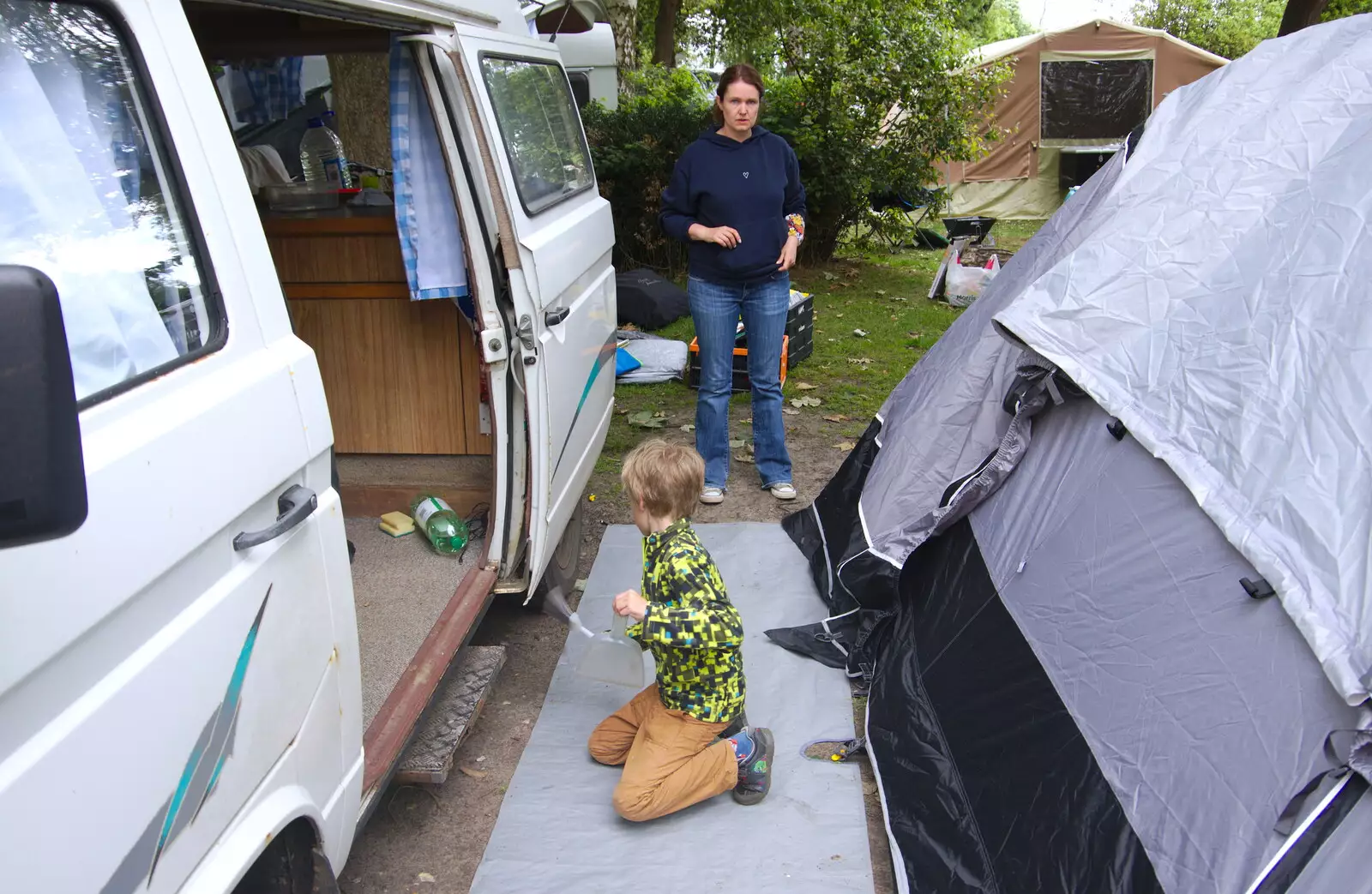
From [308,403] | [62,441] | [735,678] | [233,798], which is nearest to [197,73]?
[308,403]

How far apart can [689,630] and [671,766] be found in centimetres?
47

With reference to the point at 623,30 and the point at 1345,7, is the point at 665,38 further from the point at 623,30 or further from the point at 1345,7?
the point at 1345,7

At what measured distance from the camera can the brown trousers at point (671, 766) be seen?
9.95 feet

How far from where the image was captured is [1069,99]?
1423 cm

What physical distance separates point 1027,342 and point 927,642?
992mm

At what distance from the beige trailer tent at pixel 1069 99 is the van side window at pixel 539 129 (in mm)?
10233

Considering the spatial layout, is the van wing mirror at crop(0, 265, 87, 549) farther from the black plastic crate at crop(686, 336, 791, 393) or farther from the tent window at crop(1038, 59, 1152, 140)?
the tent window at crop(1038, 59, 1152, 140)

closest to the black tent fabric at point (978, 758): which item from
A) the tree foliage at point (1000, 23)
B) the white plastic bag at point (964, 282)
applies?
the white plastic bag at point (964, 282)

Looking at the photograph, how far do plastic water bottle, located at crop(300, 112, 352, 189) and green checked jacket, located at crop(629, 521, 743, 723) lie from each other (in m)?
2.21

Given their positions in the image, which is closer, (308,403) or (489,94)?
(308,403)

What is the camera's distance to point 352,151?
5.69 metres

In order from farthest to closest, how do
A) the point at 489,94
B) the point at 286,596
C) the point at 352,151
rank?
1. the point at 352,151
2. the point at 489,94
3. the point at 286,596

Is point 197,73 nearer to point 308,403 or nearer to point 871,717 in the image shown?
point 308,403

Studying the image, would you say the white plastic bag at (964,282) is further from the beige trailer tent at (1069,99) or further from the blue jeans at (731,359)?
the blue jeans at (731,359)
